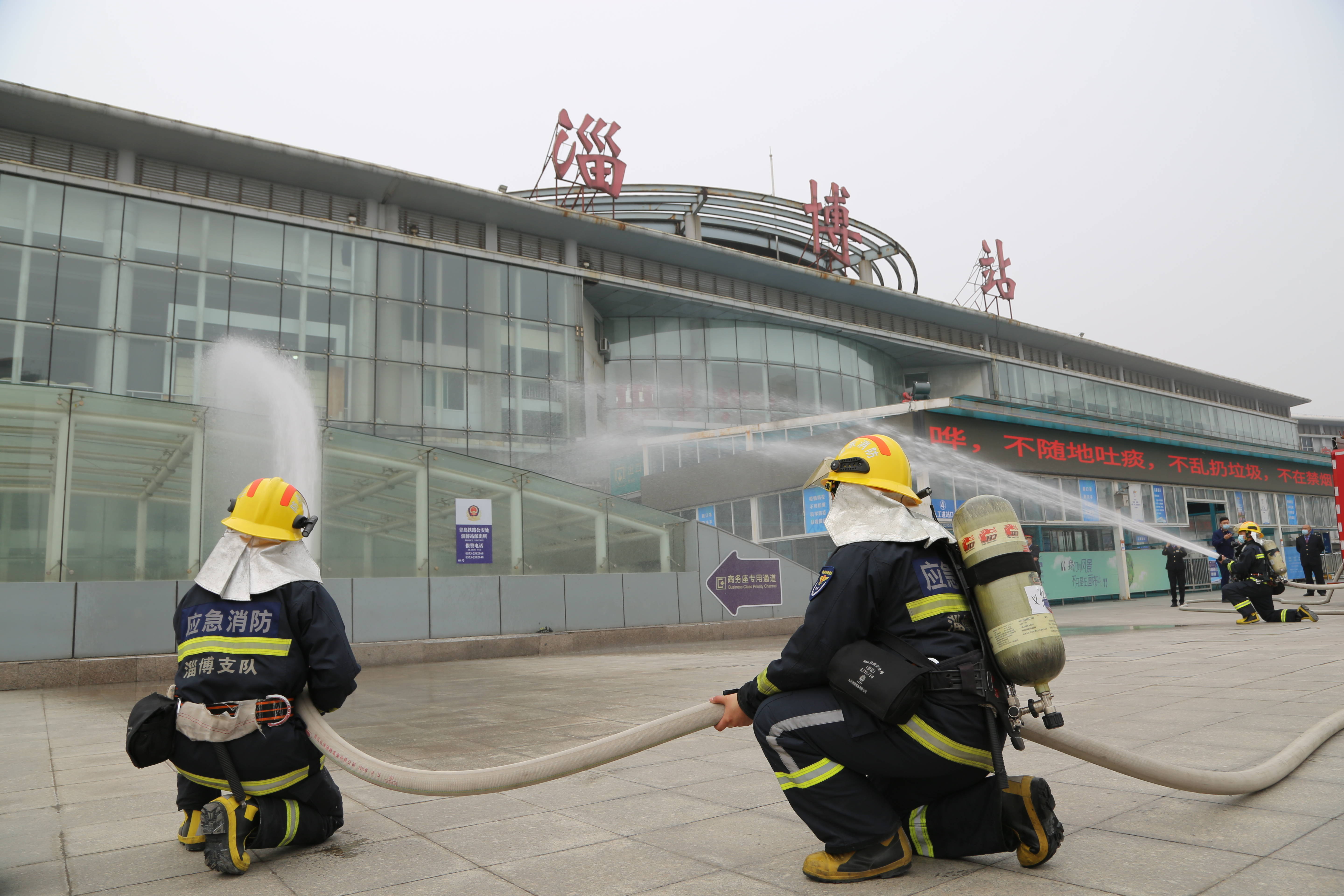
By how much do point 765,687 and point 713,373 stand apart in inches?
1221

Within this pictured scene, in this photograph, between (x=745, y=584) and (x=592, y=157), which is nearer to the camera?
(x=745, y=584)

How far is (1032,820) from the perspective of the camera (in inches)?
114

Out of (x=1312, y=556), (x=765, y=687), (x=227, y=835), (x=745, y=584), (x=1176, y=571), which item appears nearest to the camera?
(x=765, y=687)

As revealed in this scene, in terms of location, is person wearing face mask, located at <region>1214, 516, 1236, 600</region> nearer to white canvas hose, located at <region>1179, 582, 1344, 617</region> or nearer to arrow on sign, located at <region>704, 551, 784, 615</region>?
white canvas hose, located at <region>1179, 582, 1344, 617</region>

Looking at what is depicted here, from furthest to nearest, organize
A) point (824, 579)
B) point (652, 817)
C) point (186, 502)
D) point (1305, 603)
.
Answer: point (1305, 603) < point (186, 502) < point (652, 817) < point (824, 579)

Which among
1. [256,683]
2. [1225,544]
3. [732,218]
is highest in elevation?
[732,218]

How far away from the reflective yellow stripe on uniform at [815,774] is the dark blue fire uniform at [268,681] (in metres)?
1.77

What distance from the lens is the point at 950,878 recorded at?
2.93m

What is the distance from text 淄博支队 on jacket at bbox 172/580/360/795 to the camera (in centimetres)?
338

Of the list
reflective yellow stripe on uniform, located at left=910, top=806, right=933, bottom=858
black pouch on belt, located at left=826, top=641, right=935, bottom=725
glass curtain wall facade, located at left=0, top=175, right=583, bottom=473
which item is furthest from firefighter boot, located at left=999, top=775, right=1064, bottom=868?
glass curtain wall facade, located at left=0, top=175, right=583, bottom=473

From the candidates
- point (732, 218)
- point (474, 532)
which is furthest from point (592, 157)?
point (474, 532)

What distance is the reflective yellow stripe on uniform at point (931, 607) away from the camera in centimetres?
294

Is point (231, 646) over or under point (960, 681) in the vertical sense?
over

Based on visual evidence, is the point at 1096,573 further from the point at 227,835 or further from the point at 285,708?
the point at 227,835
